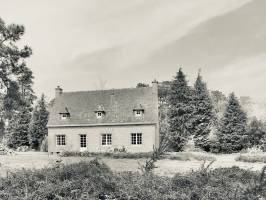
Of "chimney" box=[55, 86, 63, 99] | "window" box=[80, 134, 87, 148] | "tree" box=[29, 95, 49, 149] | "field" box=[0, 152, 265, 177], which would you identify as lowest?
"field" box=[0, 152, 265, 177]

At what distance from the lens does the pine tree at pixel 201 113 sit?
46031mm

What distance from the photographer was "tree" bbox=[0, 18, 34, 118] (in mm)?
30969

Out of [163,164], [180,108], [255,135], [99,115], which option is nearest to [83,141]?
[99,115]

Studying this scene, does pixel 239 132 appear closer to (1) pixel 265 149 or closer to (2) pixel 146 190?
(1) pixel 265 149

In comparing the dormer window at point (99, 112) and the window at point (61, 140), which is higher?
the dormer window at point (99, 112)

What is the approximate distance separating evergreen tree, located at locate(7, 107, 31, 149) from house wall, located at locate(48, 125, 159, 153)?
39.9 feet

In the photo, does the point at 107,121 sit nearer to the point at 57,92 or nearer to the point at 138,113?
the point at 138,113

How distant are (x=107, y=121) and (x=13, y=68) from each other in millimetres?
12122

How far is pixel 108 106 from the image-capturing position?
4100 cm

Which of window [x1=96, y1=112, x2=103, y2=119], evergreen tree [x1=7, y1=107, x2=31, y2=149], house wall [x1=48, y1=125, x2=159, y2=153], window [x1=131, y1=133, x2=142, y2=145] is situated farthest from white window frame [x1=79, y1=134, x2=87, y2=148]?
evergreen tree [x1=7, y1=107, x2=31, y2=149]

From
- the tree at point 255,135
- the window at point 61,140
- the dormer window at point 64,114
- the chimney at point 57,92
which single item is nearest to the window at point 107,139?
the window at point 61,140

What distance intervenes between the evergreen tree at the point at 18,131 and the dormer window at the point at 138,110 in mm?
19907

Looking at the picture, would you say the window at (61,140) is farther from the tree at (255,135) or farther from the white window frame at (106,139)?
the tree at (255,135)

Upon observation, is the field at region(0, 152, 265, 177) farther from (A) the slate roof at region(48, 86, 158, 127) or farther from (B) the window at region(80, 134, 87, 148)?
(B) the window at region(80, 134, 87, 148)
